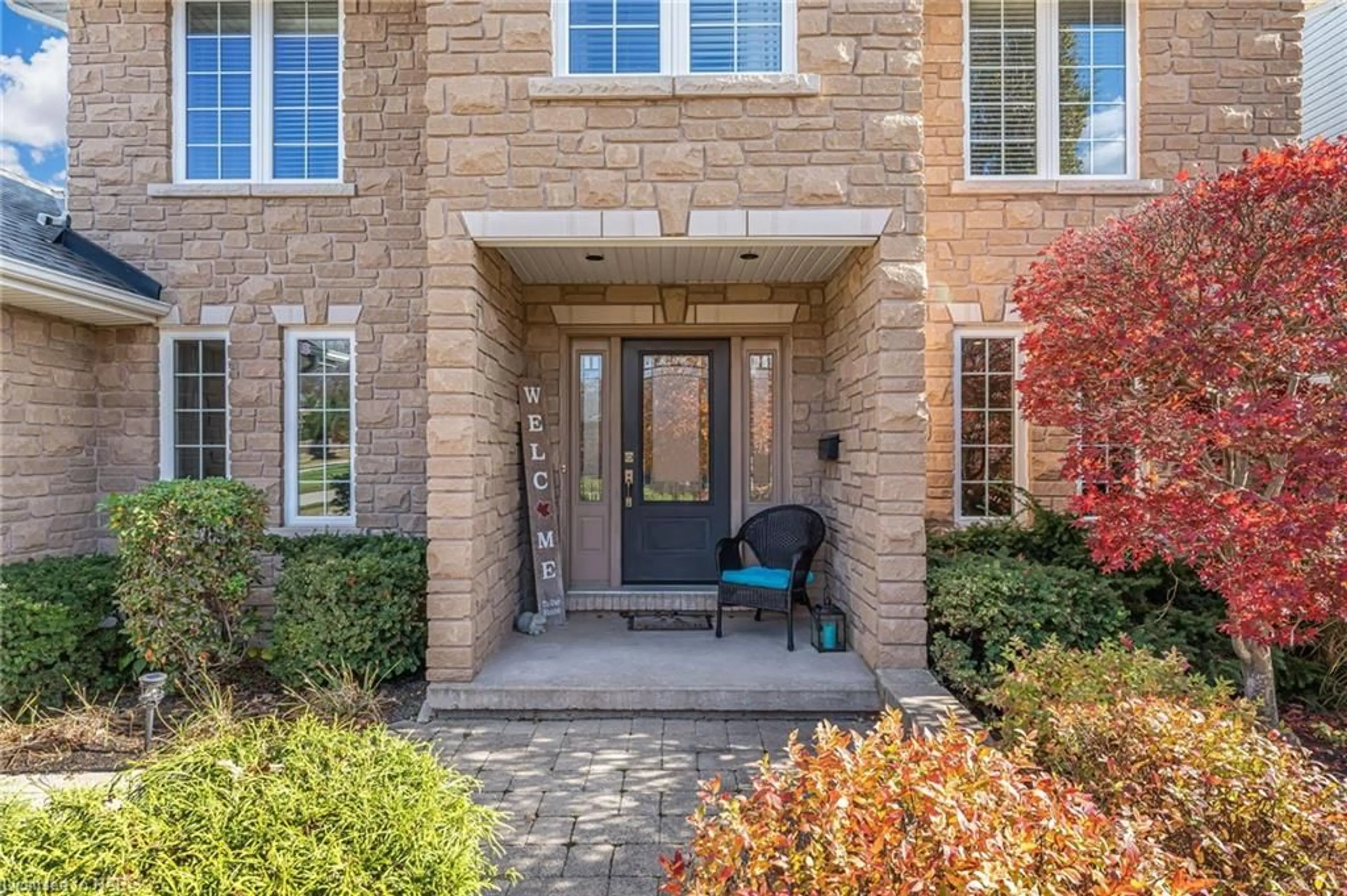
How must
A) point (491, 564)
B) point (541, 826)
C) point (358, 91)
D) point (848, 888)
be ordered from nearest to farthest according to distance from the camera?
point (848, 888) → point (541, 826) → point (491, 564) → point (358, 91)

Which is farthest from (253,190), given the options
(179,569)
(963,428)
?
(963,428)

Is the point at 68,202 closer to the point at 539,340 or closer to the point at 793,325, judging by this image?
the point at 539,340

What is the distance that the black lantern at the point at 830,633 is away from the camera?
4871mm

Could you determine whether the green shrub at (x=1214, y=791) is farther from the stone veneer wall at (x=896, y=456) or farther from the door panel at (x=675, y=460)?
the door panel at (x=675, y=460)

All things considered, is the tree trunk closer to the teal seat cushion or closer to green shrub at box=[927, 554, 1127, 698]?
green shrub at box=[927, 554, 1127, 698]

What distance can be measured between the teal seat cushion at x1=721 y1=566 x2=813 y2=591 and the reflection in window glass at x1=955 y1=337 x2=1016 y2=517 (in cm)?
151

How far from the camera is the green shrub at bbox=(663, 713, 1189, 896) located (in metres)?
1.53

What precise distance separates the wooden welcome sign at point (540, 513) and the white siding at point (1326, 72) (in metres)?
8.39

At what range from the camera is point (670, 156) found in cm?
427

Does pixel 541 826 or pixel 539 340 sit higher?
pixel 539 340

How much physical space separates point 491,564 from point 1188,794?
152 inches

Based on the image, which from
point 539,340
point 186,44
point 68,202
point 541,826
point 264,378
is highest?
point 186,44

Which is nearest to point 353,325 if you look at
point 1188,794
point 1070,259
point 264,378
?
point 264,378

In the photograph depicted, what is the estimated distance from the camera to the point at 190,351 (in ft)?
18.6
